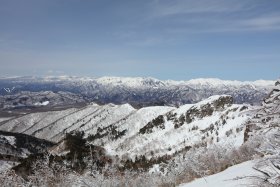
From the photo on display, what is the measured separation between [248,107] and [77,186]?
56.0ft

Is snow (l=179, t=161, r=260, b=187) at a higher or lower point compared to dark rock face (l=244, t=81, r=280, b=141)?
lower

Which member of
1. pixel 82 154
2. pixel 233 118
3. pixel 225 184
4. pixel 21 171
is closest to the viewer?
pixel 225 184

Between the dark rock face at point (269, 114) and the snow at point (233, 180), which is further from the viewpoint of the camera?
the snow at point (233, 180)

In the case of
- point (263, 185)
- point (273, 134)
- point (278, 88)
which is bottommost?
point (263, 185)

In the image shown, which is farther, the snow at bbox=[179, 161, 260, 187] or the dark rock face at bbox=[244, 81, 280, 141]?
the snow at bbox=[179, 161, 260, 187]

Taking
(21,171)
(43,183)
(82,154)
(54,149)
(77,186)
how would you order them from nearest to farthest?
(77,186) → (43,183) → (21,171) → (82,154) → (54,149)

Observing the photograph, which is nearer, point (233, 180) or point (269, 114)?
point (269, 114)

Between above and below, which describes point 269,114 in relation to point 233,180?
above

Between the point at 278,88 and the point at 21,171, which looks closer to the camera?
the point at 278,88

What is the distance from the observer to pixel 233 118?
196 meters

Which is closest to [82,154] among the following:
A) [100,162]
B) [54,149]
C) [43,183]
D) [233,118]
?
[100,162]

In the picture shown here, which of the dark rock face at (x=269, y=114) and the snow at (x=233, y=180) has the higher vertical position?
the dark rock face at (x=269, y=114)

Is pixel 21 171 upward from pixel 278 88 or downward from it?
downward

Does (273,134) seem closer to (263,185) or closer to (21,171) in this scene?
(263,185)
